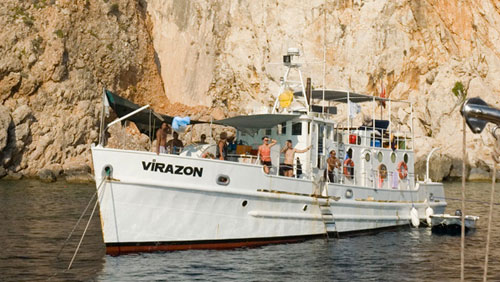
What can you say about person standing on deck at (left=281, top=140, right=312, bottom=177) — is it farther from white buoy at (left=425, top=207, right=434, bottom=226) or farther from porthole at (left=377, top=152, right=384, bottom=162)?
white buoy at (left=425, top=207, right=434, bottom=226)

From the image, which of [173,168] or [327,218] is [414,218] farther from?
[173,168]

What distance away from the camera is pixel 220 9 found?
226 feet

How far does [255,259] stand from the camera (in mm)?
16375

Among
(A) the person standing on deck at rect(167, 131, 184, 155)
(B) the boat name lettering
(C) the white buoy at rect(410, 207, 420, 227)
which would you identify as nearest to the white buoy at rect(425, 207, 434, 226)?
(C) the white buoy at rect(410, 207, 420, 227)

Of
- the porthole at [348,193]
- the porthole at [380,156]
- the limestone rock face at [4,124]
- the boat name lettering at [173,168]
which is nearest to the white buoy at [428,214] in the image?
the porthole at [380,156]

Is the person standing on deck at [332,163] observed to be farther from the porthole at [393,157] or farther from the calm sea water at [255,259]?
the porthole at [393,157]

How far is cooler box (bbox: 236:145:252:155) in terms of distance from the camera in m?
20.4

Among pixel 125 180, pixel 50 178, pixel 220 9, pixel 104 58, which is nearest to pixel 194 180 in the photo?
pixel 125 180

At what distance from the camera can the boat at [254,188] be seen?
1623 centimetres

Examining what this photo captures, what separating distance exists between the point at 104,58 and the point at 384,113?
1099 inches

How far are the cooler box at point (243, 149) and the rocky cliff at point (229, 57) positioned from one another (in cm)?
3239

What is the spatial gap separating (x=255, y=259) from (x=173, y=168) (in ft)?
11.1

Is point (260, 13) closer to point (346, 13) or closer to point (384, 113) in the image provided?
point (346, 13)

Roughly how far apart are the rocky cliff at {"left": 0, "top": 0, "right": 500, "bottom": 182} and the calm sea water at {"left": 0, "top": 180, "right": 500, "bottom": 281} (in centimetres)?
3098
